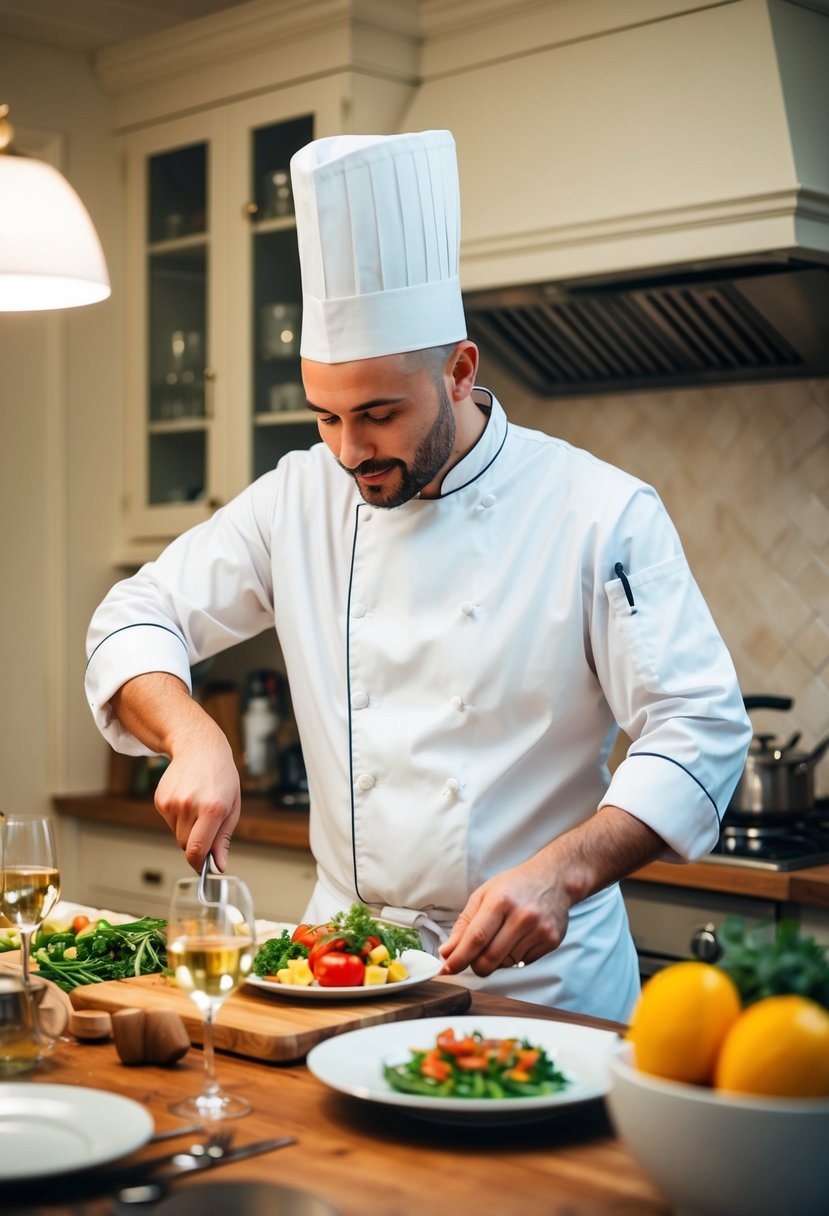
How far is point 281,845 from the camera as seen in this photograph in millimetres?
3012

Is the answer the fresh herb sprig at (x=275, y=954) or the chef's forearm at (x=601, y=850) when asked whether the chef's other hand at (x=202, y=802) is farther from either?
the chef's forearm at (x=601, y=850)

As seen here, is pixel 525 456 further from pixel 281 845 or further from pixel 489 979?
pixel 281 845

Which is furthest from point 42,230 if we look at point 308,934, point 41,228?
point 308,934

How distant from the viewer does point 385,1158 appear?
1.00 meters

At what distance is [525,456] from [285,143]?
1610 millimetres

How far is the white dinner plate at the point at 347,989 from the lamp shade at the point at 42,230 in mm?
830

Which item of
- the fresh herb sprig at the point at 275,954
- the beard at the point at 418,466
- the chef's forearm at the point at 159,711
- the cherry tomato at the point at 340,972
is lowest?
the cherry tomato at the point at 340,972

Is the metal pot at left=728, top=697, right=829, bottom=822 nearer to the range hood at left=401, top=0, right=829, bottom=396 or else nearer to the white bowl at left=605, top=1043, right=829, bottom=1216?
the range hood at left=401, top=0, right=829, bottom=396

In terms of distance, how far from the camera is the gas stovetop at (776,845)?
7.86ft

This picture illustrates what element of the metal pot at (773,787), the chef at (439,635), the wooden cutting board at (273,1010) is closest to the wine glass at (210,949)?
the wooden cutting board at (273,1010)

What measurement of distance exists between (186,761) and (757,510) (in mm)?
1671

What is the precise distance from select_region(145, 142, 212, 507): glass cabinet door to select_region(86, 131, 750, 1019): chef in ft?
5.19

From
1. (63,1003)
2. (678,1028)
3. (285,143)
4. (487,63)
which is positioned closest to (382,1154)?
(678,1028)

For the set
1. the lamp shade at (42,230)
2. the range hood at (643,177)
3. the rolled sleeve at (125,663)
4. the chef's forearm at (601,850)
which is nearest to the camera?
the chef's forearm at (601,850)
